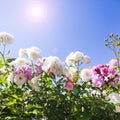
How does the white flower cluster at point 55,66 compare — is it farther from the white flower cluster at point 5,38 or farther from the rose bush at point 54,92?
the white flower cluster at point 5,38

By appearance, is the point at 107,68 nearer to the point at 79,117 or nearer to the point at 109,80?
the point at 109,80

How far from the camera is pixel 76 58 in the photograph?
3467mm

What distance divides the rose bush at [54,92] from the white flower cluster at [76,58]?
38 cm

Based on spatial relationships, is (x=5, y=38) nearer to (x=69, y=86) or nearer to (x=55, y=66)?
(x=55, y=66)

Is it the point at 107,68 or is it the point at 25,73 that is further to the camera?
the point at 107,68

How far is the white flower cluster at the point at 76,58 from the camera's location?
3.47 metres

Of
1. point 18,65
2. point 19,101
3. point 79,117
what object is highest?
point 18,65

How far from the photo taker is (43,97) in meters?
2.89

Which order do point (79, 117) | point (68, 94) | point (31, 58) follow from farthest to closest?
point (31, 58) < point (68, 94) < point (79, 117)

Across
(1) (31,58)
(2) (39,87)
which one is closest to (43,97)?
(2) (39,87)

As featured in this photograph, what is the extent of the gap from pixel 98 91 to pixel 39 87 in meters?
0.62

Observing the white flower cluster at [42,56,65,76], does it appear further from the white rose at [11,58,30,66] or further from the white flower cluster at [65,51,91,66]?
the white flower cluster at [65,51,91,66]

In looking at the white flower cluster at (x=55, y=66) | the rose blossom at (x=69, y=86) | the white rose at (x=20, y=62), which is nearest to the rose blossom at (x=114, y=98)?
the rose blossom at (x=69, y=86)

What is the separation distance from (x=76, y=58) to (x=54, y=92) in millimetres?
683
